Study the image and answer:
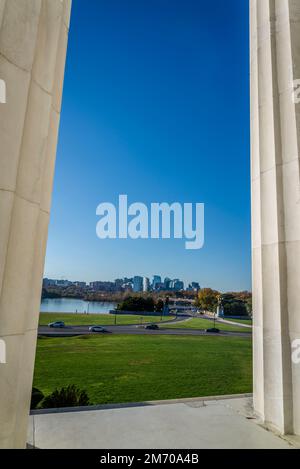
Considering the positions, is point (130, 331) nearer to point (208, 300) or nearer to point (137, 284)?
point (208, 300)

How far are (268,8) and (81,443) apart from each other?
10.3 meters

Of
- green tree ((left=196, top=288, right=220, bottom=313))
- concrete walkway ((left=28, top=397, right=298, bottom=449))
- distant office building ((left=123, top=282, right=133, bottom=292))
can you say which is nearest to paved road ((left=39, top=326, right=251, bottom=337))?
green tree ((left=196, top=288, right=220, bottom=313))

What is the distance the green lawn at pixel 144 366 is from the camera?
104 ft

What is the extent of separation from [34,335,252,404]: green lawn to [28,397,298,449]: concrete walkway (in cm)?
2430

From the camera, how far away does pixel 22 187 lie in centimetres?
376

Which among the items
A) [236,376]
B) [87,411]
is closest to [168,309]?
[236,376]

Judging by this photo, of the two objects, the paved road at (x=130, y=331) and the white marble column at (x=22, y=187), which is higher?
the white marble column at (x=22, y=187)

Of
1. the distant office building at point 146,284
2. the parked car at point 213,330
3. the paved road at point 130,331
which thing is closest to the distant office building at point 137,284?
the distant office building at point 146,284

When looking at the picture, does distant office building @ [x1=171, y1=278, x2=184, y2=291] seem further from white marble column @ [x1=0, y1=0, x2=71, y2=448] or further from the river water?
white marble column @ [x1=0, y1=0, x2=71, y2=448]

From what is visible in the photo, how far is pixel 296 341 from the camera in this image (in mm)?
5840

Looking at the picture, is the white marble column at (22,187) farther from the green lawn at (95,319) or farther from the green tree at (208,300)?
the green tree at (208,300)

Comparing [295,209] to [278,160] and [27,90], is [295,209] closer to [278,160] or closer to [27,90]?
[278,160]

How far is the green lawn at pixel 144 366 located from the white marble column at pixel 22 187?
27573 mm
